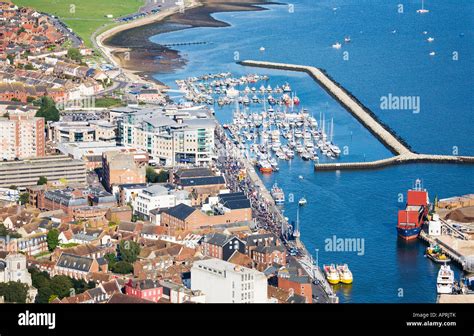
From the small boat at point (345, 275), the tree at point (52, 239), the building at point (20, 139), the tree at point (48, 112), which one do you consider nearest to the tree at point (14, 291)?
the tree at point (52, 239)

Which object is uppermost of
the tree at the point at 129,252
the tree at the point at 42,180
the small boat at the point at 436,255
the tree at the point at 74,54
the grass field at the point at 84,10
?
the grass field at the point at 84,10

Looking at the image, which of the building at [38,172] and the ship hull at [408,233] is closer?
the ship hull at [408,233]

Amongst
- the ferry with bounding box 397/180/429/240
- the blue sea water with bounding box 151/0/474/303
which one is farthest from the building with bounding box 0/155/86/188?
the ferry with bounding box 397/180/429/240

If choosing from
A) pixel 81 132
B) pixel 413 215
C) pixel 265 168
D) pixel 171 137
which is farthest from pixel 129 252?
pixel 81 132

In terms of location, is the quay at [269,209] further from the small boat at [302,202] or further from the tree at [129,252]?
the tree at [129,252]

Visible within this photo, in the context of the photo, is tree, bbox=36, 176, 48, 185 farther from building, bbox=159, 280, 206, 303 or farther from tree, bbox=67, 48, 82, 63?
tree, bbox=67, 48, 82, 63

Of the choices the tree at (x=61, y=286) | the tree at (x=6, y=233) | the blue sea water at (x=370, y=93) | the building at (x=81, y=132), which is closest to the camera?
the tree at (x=61, y=286)

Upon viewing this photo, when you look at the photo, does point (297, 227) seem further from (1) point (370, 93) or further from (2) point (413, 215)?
(1) point (370, 93)
